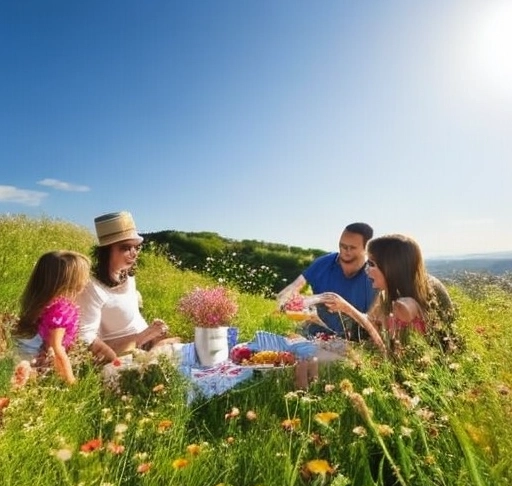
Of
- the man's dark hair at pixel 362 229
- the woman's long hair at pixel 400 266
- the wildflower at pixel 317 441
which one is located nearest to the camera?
the wildflower at pixel 317 441

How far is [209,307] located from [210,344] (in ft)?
0.87

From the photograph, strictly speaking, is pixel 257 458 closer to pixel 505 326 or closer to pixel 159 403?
pixel 159 403

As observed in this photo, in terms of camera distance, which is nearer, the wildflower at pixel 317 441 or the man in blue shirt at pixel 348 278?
the wildflower at pixel 317 441

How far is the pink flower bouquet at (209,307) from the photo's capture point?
147 inches

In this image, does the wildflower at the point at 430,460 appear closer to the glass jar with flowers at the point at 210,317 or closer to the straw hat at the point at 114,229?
the glass jar with flowers at the point at 210,317

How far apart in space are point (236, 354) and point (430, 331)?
1271mm

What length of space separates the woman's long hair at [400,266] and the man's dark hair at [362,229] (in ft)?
4.72

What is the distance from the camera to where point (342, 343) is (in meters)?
3.97

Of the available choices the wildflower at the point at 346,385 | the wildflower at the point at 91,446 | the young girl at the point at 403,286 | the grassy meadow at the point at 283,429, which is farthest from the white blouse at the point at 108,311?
the wildflower at the point at 346,385

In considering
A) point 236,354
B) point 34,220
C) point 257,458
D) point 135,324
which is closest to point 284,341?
point 236,354

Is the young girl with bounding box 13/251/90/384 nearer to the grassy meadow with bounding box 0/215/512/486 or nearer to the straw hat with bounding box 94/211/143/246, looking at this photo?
the grassy meadow with bounding box 0/215/512/486

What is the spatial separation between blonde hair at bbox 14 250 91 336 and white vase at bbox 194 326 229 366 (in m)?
0.91

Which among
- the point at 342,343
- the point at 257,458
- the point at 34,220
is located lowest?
the point at 257,458

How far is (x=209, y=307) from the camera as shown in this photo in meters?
3.75
